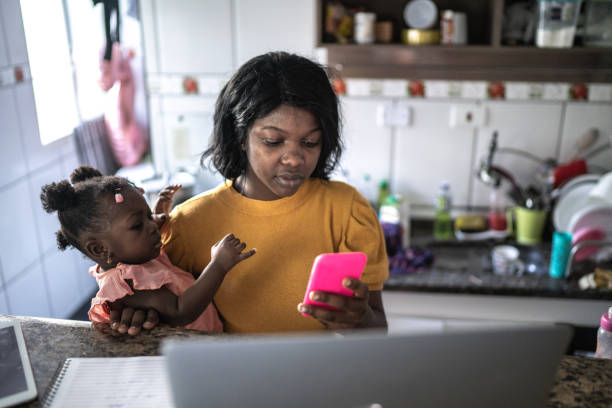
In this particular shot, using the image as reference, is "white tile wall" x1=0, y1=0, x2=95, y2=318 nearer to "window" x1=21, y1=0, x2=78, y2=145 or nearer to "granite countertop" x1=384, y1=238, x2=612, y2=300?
"window" x1=21, y1=0, x2=78, y2=145

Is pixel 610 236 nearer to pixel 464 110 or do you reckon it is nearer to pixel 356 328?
pixel 464 110

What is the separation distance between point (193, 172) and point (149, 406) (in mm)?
1828

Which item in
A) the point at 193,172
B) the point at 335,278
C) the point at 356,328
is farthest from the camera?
the point at 193,172

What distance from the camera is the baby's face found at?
941mm

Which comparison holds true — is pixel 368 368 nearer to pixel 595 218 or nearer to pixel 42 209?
pixel 595 218

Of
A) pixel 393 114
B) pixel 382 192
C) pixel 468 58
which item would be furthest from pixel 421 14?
pixel 382 192

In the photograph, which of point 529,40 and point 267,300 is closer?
point 267,300

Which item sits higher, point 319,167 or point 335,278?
point 319,167

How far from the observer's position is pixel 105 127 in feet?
8.51

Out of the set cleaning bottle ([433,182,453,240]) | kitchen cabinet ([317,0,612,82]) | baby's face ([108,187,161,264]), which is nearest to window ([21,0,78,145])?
kitchen cabinet ([317,0,612,82])

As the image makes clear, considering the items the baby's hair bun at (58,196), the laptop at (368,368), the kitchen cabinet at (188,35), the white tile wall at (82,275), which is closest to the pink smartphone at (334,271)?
the laptop at (368,368)

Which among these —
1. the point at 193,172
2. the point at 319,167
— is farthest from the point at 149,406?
the point at 193,172

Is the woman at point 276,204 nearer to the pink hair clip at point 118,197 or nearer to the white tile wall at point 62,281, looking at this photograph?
the pink hair clip at point 118,197

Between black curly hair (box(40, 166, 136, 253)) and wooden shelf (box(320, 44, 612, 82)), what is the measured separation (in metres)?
1.29
